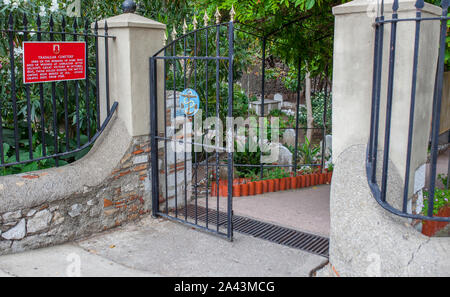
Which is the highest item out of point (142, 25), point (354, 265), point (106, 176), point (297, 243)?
point (142, 25)

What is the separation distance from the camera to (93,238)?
438 centimetres

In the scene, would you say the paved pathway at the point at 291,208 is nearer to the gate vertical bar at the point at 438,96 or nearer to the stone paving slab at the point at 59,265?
the stone paving slab at the point at 59,265

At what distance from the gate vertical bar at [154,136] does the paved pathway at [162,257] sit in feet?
1.66

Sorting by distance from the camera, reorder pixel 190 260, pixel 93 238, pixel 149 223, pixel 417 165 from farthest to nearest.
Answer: pixel 149 223, pixel 93 238, pixel 190 260, pixel 417 165

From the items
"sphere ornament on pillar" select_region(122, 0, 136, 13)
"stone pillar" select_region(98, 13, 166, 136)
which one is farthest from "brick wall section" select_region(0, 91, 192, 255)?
"sphere ornament on pillar" select_region(122, 0, 136, 13)

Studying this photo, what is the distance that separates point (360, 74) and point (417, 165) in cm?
93

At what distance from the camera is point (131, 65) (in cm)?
460

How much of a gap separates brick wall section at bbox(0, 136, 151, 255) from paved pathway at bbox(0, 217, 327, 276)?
11 cm

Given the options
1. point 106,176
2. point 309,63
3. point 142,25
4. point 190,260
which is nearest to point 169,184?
point 106,176

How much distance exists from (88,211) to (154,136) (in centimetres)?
111

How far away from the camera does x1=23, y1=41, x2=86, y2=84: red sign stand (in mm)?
3863

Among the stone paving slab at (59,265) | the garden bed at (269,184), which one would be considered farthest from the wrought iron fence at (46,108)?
the garden bed at (269,184)

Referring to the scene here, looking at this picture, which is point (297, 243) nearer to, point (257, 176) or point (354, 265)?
point (354, 265)

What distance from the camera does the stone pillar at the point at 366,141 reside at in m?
2.78
